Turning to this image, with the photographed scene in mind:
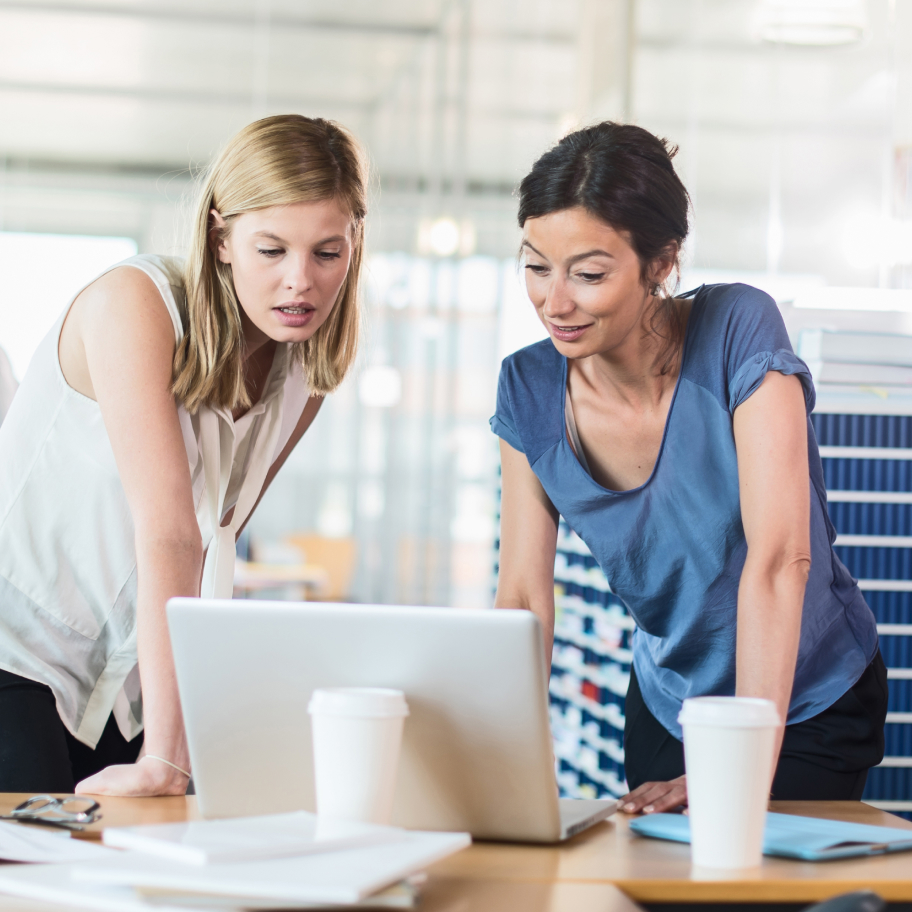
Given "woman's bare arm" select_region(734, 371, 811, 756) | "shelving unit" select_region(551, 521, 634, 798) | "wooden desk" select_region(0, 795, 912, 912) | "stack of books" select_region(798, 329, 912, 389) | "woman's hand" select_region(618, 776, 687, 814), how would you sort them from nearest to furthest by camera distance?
"wooden desk" select_region(0, 795, 912, 912), "woman's hand" select_region(618, 776, 687, 814), "woman's bare arm" select_region(734, 371, 811, 756), "stack of books" select_region(798, 329, 912, 389), "shelving unit" select_region(551, 521, 634, 798)

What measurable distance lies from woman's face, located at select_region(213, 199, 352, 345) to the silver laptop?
554 mm

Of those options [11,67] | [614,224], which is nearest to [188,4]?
[11,67]

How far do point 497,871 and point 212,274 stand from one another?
33.3 inches

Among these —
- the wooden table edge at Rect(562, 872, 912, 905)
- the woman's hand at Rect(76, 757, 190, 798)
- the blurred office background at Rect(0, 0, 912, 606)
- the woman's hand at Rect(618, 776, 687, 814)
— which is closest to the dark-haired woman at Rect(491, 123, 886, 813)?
the woman's hand at Rect(618, 776, 687, 814)

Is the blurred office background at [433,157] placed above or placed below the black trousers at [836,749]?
above

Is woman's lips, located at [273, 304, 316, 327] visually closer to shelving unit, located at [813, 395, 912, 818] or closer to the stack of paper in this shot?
the stack of paper

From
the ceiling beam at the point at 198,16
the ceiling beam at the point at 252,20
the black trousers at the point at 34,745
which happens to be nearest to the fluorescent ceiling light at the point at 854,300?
the black trousers at the point at 34,745

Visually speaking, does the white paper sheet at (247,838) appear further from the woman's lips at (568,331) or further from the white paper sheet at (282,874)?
the woman's lips at (568,331)

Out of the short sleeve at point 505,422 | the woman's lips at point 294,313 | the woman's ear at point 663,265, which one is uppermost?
the woman's ear at point 663,265

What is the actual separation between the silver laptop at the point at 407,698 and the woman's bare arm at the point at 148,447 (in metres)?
0.24

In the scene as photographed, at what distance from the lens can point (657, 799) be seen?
43.2 inches

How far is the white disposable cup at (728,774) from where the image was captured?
2.81ft

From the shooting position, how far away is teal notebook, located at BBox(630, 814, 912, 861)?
3.02 ft

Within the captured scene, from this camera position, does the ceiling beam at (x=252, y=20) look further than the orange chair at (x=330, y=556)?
No
